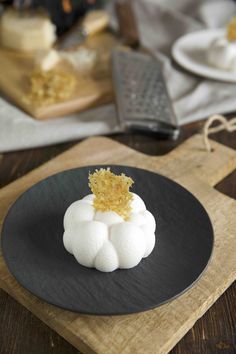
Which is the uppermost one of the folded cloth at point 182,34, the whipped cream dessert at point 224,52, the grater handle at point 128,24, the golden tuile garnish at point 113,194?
the golden tuile garnish at point 113,194

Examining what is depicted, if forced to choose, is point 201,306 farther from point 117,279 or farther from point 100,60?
point 100,60

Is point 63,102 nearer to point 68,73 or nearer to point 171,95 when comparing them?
point 68,73

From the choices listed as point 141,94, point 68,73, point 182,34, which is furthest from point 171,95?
point 182,34

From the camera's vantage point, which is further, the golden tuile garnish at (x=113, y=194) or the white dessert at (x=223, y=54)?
the white dessert at (x=223, y=54)

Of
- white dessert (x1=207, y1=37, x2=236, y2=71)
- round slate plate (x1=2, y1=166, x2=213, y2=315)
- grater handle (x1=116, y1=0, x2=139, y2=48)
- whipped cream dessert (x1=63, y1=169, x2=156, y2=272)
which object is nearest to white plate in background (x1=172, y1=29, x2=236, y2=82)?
white dessert (x1=207, y1=37, x2=236, y2=71)

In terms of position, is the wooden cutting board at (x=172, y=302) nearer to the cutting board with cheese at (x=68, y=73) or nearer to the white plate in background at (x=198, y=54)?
the cutting board with cheese at (x=68, y=73)

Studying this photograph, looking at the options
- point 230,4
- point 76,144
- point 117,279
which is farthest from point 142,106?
point 230,4

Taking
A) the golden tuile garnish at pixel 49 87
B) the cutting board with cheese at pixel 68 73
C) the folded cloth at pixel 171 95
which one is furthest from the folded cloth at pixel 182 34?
the golden tuile garnish at pixel 49 87
